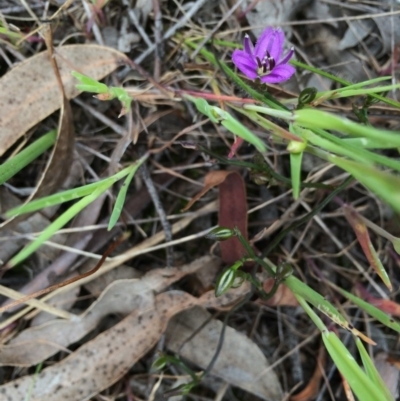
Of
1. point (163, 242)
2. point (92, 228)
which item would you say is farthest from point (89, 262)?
point (163, 242)

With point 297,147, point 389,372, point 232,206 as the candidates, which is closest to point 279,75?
point 297,147

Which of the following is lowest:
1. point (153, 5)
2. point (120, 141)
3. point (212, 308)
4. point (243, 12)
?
point (212, 308)

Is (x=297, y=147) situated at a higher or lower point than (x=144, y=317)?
higher

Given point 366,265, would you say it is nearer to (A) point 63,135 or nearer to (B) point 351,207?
(B) point 351,207

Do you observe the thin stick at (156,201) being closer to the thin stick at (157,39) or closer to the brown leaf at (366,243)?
the thin stick at (157,39)

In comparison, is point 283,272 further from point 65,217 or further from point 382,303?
point 65,217

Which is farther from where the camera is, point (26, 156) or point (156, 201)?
point (156, 201)
